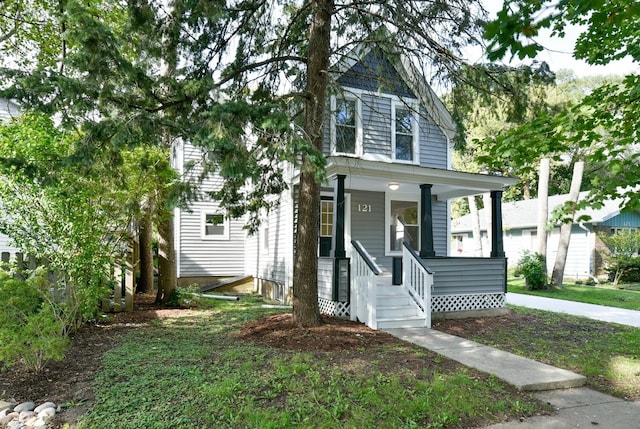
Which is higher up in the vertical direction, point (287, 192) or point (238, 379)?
point (287, 192)

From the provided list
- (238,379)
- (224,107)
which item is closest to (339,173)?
(224,107)

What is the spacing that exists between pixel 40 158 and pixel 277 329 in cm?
409

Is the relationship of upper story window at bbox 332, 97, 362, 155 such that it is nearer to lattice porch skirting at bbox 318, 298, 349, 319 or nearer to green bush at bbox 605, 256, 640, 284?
lattice porch skirting at bbox 318, 298, 349, 319

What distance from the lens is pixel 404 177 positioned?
8.91 m

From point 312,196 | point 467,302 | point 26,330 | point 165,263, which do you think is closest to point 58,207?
point 26,330

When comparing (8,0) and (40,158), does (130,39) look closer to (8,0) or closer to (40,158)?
(40,158)

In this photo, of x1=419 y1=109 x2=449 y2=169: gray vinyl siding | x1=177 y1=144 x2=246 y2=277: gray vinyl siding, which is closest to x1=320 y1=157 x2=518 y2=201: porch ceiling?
x1=419 y1=109 x2=449 y2=169: gray vinyl siding

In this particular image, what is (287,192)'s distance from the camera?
36.4 feet

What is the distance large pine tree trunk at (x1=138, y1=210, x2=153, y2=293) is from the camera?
35.3 ft

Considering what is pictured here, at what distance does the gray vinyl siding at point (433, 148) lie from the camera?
1177 centimetres

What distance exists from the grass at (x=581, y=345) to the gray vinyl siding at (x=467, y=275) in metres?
0.94

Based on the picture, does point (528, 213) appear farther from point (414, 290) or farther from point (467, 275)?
point (414, 290)

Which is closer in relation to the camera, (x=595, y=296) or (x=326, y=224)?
(x=326, y=224)

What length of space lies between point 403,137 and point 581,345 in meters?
6.74
